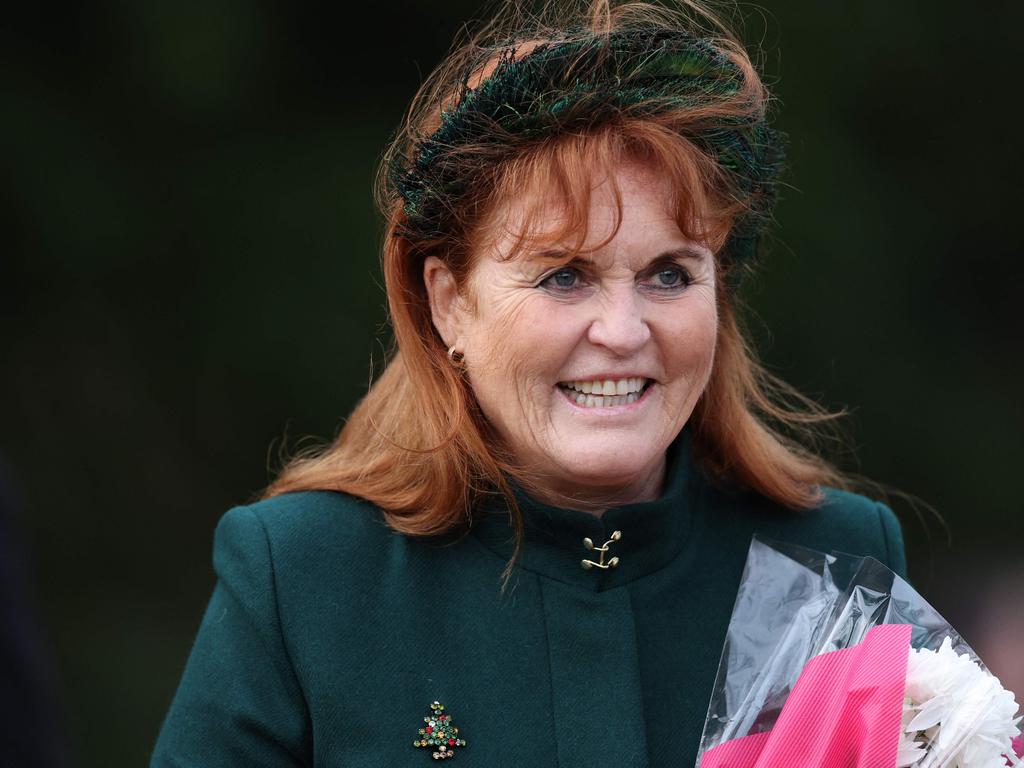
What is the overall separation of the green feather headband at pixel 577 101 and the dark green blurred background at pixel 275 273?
2853 millimetres

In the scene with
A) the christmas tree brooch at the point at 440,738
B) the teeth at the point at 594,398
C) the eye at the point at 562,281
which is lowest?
the christmas tree brooch at the point at 440,738

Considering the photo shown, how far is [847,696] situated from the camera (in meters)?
2.04

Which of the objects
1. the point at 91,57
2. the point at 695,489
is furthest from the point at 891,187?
the point at 695,489

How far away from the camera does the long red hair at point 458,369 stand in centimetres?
240

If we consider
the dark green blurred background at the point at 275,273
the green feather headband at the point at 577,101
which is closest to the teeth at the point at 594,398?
the green feather headband at the point at 577,101

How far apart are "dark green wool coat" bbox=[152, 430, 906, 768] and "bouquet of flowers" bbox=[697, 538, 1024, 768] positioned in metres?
0.22

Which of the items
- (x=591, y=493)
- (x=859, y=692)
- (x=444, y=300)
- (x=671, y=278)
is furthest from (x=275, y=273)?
(x=859, y=692)

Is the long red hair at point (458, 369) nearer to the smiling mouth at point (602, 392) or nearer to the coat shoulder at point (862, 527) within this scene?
the coat shoulder at point (862, 527)

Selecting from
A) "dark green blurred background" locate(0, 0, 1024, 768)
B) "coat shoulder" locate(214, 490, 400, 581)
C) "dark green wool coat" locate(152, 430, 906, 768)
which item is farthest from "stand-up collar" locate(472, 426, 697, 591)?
"dark green blurred background" locate(0, 0, 1024, 768)

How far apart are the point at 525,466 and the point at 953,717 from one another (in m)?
0.82

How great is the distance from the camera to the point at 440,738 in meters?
2.40

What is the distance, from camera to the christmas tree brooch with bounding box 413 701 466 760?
2.40m

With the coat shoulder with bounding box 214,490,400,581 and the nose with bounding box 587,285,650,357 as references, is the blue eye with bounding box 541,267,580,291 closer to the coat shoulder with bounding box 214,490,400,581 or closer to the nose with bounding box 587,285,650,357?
the nose with bounding box 587,285,650,357

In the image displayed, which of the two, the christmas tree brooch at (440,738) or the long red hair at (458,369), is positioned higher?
the long red hair at (458,369)
